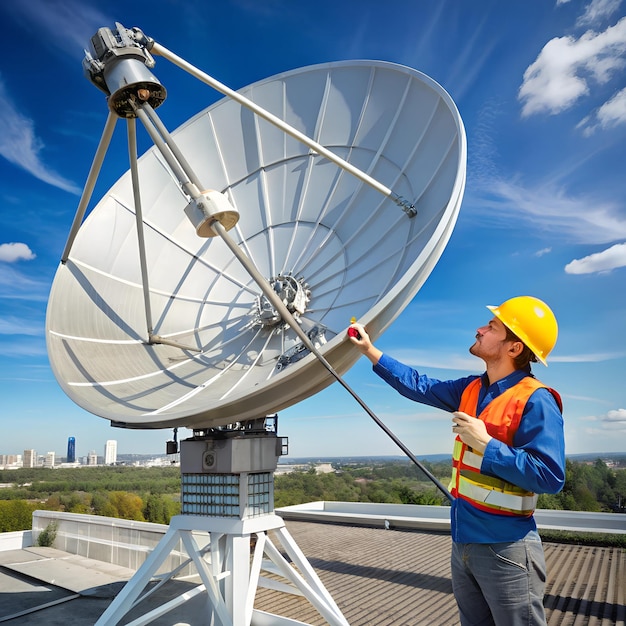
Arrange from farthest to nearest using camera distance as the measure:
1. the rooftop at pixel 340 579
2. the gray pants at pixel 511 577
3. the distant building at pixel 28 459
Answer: the distant building at pixel 28 459, the rooftop at pixel 340 579, the gray pants at pixel 511 577

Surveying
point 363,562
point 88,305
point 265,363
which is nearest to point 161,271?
point 88,305

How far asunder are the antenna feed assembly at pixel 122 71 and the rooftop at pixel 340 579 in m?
8.17

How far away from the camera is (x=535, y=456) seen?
3.17 meters

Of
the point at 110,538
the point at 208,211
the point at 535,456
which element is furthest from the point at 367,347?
the point at 110,538

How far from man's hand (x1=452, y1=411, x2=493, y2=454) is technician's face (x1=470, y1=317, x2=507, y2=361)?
0.72m

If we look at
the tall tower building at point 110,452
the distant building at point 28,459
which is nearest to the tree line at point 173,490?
the distant building at point 28,459

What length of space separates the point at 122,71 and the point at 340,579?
1173 cm

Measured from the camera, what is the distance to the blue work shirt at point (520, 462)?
310cm

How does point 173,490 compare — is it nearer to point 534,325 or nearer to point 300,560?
point 300,560

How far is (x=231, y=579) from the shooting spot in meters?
9.28

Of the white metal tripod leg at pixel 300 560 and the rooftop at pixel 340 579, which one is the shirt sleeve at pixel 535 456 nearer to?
the white metal tripod leg at pixel 300 560

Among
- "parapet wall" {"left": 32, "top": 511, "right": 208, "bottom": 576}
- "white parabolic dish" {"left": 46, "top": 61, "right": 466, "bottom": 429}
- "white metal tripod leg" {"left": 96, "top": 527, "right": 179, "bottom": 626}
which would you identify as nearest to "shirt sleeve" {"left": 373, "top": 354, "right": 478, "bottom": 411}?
"white parabolic dish" {"left": 46, "top": 61, "right": 466, "bottom": 429}

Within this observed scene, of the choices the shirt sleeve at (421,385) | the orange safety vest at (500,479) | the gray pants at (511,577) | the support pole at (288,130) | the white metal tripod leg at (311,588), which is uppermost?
the support pole at (288,130)

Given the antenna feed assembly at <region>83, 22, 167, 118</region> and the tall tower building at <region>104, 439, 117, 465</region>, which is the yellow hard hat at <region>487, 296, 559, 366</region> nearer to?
the antenna feed assembly at <region>83, 22, 167, 118</region>
